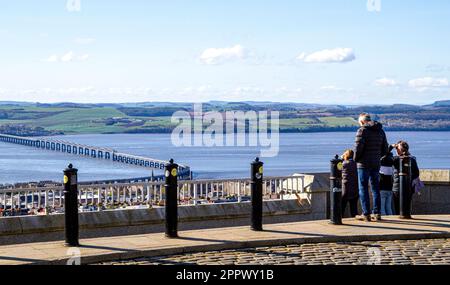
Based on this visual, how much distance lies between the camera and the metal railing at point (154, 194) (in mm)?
14070

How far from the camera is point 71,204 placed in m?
11.1

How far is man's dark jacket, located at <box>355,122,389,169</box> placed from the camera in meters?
13.8

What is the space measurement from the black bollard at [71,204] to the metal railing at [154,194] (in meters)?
2.11

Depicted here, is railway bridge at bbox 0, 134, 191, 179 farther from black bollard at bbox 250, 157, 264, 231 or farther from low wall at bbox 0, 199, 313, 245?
black bollard at bbox 250, 157, 264, 231

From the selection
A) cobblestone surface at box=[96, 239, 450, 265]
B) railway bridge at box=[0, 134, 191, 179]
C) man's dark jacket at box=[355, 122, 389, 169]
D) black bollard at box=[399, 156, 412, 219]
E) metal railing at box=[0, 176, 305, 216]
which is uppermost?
man's dark jacket at box=[355, 122, 389, 169]

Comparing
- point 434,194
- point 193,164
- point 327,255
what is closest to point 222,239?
point 327,255

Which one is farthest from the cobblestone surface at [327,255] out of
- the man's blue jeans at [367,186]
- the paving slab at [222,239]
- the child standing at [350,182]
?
the child standing at [350,182]

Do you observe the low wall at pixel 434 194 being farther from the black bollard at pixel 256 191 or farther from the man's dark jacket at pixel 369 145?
the black bollard at pixel 256 191

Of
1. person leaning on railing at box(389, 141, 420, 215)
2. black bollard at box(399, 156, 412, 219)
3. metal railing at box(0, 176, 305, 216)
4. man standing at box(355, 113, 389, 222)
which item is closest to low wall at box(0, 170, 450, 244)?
metal railing at box(0, 176, 305, 216)

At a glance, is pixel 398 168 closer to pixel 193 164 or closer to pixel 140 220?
pixel 140 220

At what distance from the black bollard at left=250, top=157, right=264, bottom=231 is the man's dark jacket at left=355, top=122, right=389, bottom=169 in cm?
195

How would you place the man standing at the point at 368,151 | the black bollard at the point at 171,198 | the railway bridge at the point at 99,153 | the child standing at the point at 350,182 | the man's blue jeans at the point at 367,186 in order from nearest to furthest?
the black bollard at the point at 171,198 → the man standing at the point at 368,151 → the man's blue jeans at the point at 367,186 → the child standing at the point at 350,182 → the railway bridge at the point at 99,153

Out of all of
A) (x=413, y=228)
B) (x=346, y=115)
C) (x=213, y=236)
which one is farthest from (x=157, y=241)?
(x=346, y=115)
